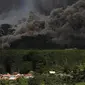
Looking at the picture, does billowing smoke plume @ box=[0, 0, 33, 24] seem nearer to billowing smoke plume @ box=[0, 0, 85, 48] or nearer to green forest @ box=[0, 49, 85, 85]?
billowing smoke plume @ box=[0, 0, 85, 48]

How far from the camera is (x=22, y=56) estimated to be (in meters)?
17.0

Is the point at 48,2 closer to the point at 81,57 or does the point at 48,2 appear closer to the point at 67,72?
the point at 81,57

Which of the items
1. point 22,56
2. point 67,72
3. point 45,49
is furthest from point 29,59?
point 67,72

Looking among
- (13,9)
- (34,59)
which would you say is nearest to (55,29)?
(13,9)

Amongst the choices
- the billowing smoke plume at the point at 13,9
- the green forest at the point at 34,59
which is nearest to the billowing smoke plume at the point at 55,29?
the billowing smoke plume at the point at 13,9

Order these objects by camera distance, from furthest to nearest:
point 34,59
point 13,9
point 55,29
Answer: point 13,9 → point 55,29 → point 34,59

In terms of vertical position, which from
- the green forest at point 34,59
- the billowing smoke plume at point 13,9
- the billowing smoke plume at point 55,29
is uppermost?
the billowing smoke plume at point 13,9

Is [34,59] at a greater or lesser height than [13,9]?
lesser

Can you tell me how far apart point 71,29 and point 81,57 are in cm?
275

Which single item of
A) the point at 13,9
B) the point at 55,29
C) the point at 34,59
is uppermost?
the point at 13,9

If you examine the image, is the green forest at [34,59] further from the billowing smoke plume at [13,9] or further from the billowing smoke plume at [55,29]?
the billowing smoke plume at [13,9]

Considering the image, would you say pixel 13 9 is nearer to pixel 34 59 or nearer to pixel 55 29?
pixel 55 29

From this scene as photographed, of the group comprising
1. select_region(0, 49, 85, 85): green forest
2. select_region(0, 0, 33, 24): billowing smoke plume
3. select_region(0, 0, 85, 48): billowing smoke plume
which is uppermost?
select_region(0, 0, 33, 24): billowing smoke plume

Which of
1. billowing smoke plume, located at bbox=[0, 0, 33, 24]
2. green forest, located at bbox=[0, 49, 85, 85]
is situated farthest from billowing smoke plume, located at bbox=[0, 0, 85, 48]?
green forest, located at bbox=[0, 49, 85, 85]
